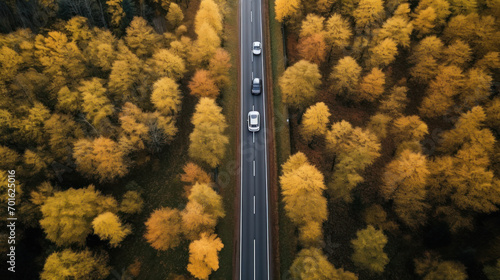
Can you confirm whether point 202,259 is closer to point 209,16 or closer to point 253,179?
point 253,179

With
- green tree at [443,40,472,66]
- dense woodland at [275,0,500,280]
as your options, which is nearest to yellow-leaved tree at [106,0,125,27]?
dense woodland at [275,0,500,280]

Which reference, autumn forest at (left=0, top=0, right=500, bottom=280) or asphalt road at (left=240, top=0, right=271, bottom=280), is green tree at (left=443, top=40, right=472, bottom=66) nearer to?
autumn forest at (left=0, top=0, right=500, bottom=280)

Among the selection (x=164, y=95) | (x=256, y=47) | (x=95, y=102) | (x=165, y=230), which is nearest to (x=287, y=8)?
(x=256, y=47)

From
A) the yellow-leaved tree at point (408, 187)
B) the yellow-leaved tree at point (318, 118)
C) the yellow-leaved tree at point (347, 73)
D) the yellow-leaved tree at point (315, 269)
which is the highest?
the yellow-leaved tree at point (347, 73)

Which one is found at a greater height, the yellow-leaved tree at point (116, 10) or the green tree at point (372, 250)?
the yellow-leaved tree at point (116, 10)

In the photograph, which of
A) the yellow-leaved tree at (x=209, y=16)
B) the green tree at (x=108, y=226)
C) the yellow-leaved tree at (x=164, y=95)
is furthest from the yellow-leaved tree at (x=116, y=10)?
the green tree at (x=108, y=226)

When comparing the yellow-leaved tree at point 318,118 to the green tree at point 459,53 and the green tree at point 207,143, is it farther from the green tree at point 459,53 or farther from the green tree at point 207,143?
the green tree at point 459,53
